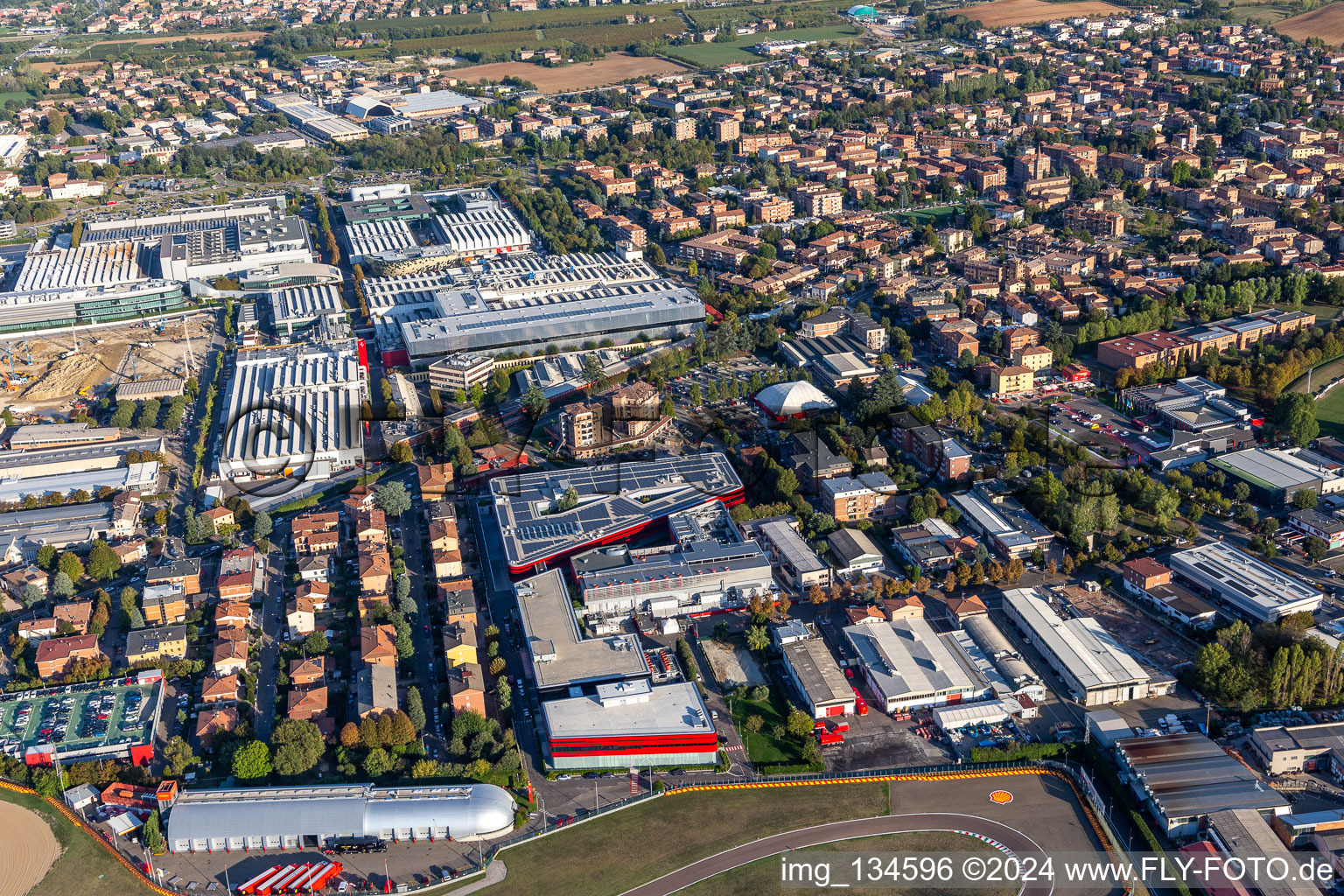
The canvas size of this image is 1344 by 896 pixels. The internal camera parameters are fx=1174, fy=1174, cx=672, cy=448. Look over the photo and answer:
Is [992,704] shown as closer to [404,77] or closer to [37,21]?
[404,77]

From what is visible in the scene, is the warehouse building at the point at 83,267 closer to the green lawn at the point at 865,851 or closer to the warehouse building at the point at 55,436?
the warehouse building at the point at 55,436

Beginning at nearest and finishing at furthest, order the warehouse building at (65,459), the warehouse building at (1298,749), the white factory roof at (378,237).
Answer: the warehouse building at (1298,749), the warehouse building at (65,459), the white factory roof at (378,237)

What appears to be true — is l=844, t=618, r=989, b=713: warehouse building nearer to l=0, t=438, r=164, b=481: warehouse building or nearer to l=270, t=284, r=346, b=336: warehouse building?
l=0, t=438, r=164, b=481: warehouse building

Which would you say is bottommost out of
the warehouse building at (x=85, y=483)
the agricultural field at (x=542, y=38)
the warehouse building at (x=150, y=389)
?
the warehouse building at (x=85, y=483)

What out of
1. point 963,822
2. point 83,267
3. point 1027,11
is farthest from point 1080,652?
point 1027,11

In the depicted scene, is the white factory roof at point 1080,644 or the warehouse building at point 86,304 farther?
the warehouse building at point 86,304

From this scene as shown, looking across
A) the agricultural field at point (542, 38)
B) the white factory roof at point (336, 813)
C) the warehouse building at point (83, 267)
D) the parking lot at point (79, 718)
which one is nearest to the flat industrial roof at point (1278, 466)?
the white factory roof at point (336, 813)

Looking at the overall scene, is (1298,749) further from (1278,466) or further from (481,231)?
(481,231)
